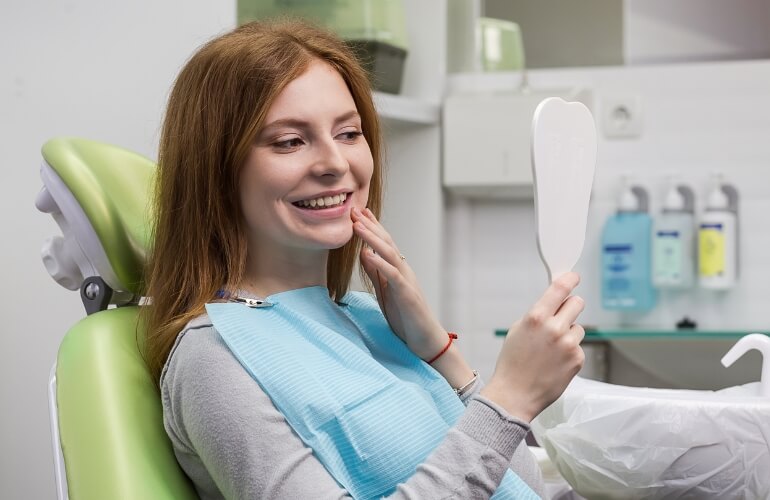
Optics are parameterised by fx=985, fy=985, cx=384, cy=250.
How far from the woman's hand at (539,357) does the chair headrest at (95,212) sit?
51 cm

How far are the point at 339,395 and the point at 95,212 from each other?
41cm

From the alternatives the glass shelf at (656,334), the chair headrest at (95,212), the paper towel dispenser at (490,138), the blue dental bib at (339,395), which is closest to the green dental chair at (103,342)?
the chair headrest at (95,212)

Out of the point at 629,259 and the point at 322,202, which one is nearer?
the point at 322,202

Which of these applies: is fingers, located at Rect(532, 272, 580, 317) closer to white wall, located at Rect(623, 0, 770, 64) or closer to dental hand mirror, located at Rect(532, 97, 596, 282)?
dental hand mirror, located at Rect(532, 97, 596, 282)

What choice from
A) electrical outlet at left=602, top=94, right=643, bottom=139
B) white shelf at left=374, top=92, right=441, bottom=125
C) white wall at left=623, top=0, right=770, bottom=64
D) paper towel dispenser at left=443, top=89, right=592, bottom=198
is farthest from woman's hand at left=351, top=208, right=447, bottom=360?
white wall at left=623, top=0, right=770, bottom=64

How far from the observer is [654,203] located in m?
2.57

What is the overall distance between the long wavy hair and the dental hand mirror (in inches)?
12.6

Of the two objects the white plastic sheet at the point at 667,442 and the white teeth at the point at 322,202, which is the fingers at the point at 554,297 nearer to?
the white plastic sheet at the point at 667,442

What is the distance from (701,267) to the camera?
2475 millimetres

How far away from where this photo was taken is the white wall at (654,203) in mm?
2510

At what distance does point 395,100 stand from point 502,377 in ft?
5.17

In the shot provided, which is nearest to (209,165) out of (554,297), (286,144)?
(286,144)

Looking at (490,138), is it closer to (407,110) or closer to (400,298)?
(407,110)

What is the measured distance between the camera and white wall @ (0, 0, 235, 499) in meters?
1.73
